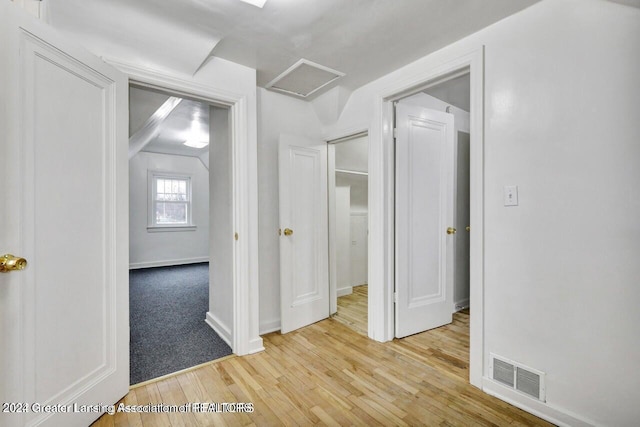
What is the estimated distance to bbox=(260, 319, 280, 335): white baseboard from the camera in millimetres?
2699

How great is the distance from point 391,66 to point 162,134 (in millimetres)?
4157

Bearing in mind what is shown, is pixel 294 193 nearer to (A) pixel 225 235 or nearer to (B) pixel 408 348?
(A) pixel 225 235

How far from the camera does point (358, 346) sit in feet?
7.91

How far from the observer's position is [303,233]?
9.27 feet

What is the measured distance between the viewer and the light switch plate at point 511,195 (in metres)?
1.67

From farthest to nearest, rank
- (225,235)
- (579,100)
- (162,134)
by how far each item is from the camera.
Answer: (162,134) → (225,235) → (579,100)

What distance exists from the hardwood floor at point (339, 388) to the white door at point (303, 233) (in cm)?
38

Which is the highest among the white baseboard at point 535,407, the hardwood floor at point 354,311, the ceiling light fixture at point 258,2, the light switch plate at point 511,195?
the ceiling light fixture at point 258,2

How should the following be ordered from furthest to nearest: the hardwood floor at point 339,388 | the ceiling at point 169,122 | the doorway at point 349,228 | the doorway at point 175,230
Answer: the doorway at point 349,228, the ceiling at point 169,122, the doorway at point 175,230, the hardwood floor at point 339,388

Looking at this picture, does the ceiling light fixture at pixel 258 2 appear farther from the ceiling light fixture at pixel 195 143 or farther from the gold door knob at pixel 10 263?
the ceiling light fixture at pixel 195 143

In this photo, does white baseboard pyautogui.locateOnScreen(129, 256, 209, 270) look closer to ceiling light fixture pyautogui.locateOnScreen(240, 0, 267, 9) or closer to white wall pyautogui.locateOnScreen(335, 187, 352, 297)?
white wall pyautogui.locateOnScreen(335, 187, 352, 297)

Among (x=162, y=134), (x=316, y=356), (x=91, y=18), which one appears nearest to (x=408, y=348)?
(x=316, y=356)

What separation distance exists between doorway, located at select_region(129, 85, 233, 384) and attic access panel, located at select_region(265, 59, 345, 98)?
0.56m

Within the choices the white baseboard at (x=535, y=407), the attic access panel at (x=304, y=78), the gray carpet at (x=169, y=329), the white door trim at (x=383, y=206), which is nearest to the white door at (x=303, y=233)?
the attic access panel at (x=304, y=78)
